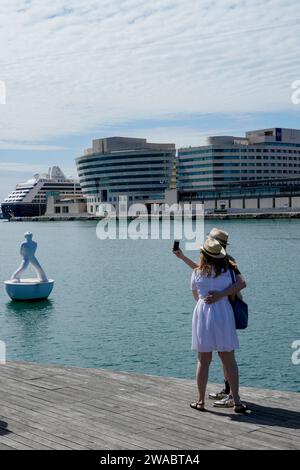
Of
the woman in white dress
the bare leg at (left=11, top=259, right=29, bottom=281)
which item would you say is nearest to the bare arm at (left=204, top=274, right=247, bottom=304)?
the woman in white dress

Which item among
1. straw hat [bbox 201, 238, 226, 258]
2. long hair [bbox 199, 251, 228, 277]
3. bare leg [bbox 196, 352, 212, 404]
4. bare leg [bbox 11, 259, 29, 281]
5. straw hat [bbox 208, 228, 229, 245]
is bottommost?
bare leg [bbox 11, 259, 29, 281]

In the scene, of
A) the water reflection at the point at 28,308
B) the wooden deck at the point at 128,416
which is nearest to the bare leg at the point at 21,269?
the water reflection at the point at 28,308

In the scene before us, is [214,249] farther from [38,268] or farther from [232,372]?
[38,268]

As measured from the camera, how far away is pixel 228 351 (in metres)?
7.99

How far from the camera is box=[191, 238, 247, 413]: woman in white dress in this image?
7930 mm

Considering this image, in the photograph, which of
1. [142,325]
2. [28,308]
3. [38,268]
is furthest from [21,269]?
[142,325]

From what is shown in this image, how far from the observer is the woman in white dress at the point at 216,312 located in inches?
312

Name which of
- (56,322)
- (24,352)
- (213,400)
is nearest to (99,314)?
(56,322)

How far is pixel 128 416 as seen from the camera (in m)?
7.93

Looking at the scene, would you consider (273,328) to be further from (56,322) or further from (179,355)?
(56,322)

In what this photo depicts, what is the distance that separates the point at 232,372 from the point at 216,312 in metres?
0.77

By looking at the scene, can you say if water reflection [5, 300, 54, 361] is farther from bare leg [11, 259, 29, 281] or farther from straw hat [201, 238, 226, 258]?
straw hat [201, 238, 226, 258]

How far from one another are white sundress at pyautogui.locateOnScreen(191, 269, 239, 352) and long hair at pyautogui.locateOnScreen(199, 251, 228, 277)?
47 millimetres
